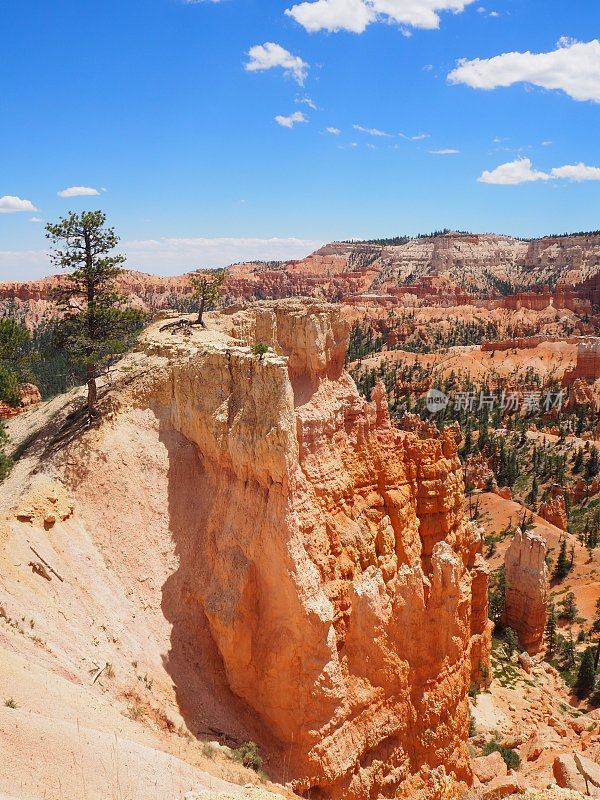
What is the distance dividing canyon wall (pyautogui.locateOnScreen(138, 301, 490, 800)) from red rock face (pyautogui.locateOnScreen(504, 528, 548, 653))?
14480 mm

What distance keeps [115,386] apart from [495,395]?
82.4 meters

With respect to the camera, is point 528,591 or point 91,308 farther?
point 528,591

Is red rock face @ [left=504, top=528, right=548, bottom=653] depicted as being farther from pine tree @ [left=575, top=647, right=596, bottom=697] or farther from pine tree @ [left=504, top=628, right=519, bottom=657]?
pine tree @ [left=575, top=647, right=596, bottom=697]

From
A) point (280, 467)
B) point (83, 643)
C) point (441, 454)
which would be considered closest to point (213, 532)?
point (280, 467)

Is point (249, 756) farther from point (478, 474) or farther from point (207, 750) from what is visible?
point (478, 474)

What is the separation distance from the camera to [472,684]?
2284 centimetres

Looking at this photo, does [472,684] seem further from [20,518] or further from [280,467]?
[20,518]

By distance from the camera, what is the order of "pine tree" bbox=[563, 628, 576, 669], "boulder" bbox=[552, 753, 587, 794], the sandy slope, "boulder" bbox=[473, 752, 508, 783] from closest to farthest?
the sandy slope
"boulder" bbox=[552, 753, 587, 794]
"boulder" bbox=[473, 752, 508, 783]
"pine tree" bbox=[563, 628, 576, 669]

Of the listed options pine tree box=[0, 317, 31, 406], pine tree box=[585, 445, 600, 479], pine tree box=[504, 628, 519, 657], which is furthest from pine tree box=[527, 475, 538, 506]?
pine tree box=[0, 317, 31, 406]

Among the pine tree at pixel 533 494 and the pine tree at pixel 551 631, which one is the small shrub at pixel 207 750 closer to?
the pine tree at pixel 551 631

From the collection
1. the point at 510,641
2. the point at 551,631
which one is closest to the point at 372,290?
the point at 551,631

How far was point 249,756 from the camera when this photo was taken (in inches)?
477

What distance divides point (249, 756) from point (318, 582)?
3.79m

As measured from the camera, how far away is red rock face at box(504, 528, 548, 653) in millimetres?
29859
